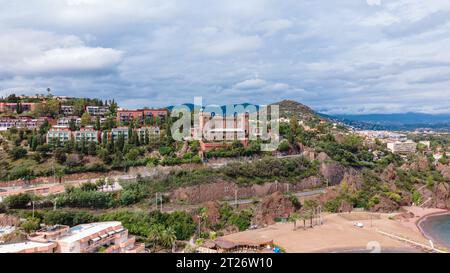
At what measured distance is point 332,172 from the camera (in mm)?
33969

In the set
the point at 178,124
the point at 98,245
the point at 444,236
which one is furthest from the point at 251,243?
the point at 178,124

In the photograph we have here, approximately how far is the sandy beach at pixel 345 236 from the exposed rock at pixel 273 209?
762 mm

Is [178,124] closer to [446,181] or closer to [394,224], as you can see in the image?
[394,224]

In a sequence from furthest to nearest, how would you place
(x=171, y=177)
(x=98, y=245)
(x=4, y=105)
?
(x=4, y=105)
(x=171, y=177)
(x=98, y=245)

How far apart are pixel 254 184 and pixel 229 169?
7.67ft

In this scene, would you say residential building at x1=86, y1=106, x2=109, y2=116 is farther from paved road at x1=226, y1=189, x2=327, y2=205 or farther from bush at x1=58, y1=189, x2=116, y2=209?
paved road at x1=226, y1=189, x2=327, y2=205

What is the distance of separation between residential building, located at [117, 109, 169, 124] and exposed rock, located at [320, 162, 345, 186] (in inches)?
739

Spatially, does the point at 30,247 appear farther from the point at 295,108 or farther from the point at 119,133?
the point at 295,108

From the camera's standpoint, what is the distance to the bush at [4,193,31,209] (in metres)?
21.9

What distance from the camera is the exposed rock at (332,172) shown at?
33653mm

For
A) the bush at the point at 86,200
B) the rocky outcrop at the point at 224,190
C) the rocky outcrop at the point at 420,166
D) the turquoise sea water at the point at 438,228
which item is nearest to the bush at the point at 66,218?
the bush at the point at 86,200

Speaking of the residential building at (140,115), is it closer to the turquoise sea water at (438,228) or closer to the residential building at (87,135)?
the residential building at (87,135)

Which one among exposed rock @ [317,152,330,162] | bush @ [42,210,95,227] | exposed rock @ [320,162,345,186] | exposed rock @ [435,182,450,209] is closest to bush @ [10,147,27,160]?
bush @ [42,210,95,227]
